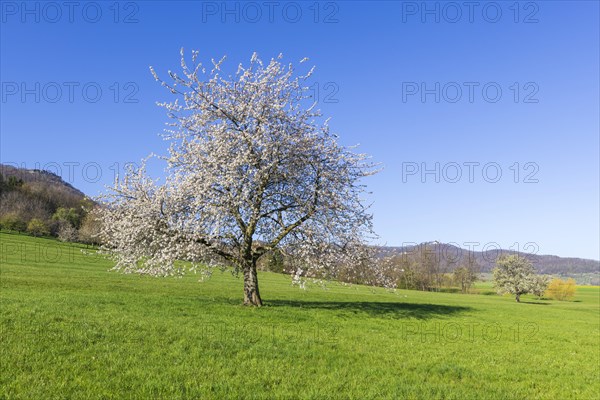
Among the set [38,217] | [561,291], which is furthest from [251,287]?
[38,217]

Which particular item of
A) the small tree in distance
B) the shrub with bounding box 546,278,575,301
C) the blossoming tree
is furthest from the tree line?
the shrub with bounding box 546,278,575,301

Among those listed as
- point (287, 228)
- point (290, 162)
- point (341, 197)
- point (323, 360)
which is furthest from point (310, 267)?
point (323, 360)

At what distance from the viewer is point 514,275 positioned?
9188cm

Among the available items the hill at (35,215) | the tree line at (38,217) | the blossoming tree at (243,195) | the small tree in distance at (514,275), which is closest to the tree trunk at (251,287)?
the blossoming tree at (243,195)

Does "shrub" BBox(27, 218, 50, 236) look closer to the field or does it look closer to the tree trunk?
the field

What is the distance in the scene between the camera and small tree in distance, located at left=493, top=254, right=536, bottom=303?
296ft

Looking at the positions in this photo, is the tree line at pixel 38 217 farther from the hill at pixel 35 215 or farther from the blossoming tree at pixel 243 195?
the blossoming tree at pixel 243 195

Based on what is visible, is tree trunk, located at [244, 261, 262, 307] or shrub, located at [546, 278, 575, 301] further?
shrub, located at [546, 278, 575, 301]

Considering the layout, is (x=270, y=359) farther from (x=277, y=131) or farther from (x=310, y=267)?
(x=277, y=131)

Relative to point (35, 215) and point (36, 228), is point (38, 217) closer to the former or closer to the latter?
point (35, 215)

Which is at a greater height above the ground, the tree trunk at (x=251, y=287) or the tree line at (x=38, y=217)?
the tree line at (x=38, y=217)

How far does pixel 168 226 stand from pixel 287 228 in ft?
22.0

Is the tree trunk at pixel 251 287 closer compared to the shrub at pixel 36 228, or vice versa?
the tree trunk at pixel 251 287

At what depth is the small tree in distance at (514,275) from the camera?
90075 mm
